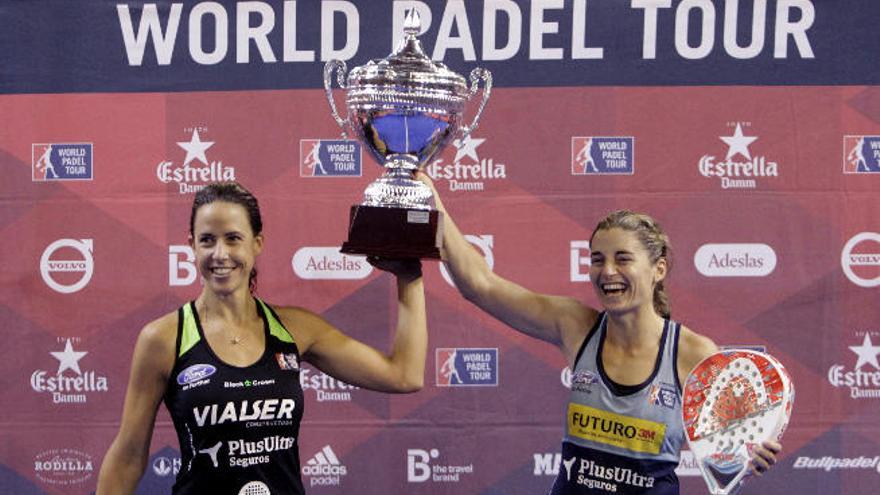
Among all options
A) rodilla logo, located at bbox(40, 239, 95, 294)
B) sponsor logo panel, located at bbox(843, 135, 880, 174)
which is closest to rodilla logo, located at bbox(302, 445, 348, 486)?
rodilla logo, located at bbox(40, 239, 95, 294)

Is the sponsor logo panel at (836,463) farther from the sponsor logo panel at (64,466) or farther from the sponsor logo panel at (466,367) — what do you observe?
the sponsor logo panel at (64,466)

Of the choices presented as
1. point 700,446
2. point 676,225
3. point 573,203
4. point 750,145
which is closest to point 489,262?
point 573,203

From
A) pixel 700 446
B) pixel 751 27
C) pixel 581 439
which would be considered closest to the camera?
pixel 700 446

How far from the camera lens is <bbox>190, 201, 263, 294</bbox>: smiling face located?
260 centimetres

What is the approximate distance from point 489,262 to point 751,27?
138cm

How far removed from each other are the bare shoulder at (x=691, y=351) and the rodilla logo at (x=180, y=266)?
2.22 metres

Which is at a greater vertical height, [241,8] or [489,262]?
[241,8]

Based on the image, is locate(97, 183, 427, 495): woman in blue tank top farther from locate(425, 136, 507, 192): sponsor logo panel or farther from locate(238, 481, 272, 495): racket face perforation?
locate(425, 136, 507, 192): sponsor logo panel

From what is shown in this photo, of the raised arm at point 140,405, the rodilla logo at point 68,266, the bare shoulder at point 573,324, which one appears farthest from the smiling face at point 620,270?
the rodilla logo at point 68,266

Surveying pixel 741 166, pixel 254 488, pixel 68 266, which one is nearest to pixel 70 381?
pixel 68 266

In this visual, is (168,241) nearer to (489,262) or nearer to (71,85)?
(71,85)

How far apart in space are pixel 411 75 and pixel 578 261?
1.67 metres

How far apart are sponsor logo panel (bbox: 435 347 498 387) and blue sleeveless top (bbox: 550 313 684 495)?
150 centimetres

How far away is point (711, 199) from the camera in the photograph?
4.29 m
